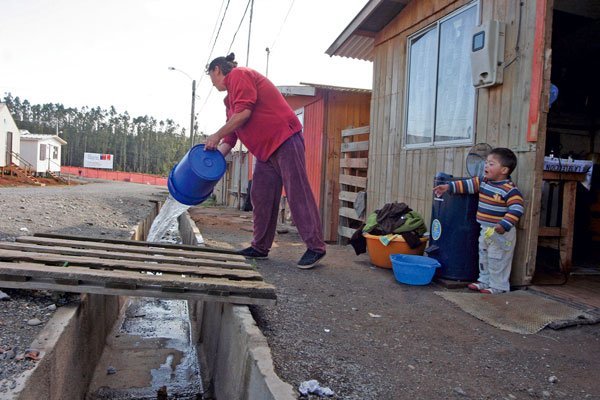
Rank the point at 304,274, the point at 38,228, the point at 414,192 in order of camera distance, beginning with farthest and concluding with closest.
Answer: the point at 38,228 < the point at 414,192 < the point at 304,274

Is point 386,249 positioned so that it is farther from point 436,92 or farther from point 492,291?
point 436,92

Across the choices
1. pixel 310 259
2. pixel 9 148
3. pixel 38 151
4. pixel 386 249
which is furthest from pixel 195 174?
pixel 38 151

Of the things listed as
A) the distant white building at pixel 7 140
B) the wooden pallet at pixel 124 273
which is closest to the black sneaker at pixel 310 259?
the wooden pallet at pixel 124 273

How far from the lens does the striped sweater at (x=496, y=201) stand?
3.93 metres

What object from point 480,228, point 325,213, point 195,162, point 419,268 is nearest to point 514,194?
point 480,228

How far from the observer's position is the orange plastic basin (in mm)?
5012

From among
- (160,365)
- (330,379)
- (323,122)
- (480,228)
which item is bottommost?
(160,365)

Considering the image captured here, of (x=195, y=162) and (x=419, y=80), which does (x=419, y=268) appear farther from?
(x=419, y=80)

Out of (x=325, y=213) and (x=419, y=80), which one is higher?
(x=419, y=80)

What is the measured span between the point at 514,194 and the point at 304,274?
203 cm

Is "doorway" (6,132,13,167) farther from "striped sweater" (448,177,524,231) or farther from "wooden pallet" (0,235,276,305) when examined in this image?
"striped sweater" (448,177,524,231)

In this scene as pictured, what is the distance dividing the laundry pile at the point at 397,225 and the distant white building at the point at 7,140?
33.8 meters

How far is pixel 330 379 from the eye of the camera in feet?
7.85

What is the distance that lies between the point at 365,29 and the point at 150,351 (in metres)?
5.55
